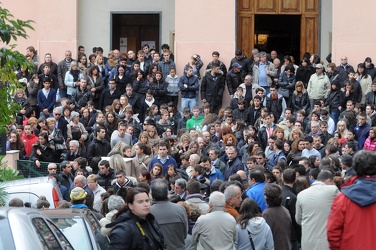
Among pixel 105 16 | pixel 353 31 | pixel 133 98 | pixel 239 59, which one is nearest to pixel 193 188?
pixel 133 98

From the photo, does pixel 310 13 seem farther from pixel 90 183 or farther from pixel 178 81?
pixel 90 183

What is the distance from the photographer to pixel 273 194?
13320mm

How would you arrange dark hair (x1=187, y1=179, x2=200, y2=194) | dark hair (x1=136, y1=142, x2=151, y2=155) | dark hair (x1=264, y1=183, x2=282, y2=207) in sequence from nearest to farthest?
dark hair (x1=264, y1=183, x2=282, y2=207) → dark hair (x1=187, y1=179, x2=200, y2=194) → dark hair (x1=136, y1=142, x2=151, y2=155)

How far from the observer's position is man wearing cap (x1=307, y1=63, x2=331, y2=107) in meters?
26.9

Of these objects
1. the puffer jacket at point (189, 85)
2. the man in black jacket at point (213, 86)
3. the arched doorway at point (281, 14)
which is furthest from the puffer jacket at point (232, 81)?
the arched doorway at point (281, 14)

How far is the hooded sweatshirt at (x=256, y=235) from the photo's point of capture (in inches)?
495

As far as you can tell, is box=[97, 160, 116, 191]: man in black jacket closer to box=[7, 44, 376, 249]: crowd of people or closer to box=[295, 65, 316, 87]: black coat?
box=[7, 44, 376, 249]: crowd of people

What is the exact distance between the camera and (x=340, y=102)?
26328mm

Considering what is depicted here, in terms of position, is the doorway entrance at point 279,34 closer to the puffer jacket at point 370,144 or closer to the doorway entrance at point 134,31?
the doorway entrance at point 134,31

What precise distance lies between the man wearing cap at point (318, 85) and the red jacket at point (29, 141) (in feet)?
24.9

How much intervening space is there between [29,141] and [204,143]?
4124mm

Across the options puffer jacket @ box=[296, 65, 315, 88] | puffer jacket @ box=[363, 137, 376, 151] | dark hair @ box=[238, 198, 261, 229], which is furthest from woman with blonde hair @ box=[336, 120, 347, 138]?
dark hair @ box=[238, 198, 261, 229]

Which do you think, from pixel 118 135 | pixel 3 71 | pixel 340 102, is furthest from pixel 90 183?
pixel 340 102

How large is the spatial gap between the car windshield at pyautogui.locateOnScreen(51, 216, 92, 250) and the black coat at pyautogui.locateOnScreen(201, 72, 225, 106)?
16.4 metres
